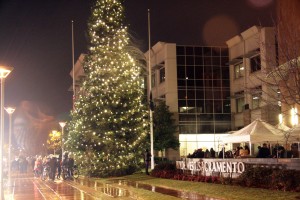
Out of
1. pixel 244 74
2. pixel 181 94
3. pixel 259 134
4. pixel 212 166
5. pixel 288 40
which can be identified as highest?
pixel 244 74

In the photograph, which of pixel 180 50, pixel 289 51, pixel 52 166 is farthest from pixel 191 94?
pixel 289 51

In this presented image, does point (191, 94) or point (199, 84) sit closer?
point (191, 94)

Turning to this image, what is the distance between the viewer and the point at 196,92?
62.2m

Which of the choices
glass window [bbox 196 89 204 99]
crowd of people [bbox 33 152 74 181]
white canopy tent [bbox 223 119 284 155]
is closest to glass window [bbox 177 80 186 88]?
Result: glass window [bbox 196 89 204 99]

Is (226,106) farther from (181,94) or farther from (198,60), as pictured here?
(198,60)

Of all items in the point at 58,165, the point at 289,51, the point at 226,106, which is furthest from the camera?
the point at 226,106

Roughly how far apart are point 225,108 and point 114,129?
30485 millimetres

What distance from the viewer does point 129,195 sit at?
830 inches

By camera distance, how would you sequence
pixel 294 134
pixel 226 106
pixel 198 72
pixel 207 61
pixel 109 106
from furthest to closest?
pixel 226 106 → pixel 207 61 → pixel 198 72 → pixel 109 106 → pixel 294 134

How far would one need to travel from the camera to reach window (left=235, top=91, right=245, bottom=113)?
199 feet

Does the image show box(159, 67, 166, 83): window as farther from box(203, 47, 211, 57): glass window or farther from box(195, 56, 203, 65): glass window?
box(203, 47, 211, 57): glass window

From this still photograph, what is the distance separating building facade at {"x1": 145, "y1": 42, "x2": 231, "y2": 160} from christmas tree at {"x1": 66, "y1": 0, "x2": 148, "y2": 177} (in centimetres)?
2514

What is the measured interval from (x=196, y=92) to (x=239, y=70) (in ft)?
19.4

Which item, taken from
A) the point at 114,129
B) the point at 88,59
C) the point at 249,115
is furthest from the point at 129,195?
the point at 249,115
